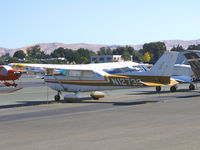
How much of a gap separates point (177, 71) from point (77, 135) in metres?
16.5

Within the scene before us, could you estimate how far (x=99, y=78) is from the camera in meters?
16.8

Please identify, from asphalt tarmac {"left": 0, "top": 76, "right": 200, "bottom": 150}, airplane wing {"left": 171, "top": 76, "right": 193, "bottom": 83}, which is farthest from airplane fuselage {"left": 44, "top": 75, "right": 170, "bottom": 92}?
airplane wing {"left": 171, "top": 76, "right": 193, "bottom": 83}

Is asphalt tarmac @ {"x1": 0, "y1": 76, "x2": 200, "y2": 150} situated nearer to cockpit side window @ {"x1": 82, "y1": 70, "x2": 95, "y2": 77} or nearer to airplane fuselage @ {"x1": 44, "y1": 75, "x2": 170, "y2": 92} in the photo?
airplane fuselage @ {"x1": 44, "y1": 75, "x2": 170, "y2": 92}

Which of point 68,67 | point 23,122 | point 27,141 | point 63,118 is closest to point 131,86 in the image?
point 68,67

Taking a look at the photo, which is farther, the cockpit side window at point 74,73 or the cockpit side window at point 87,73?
the cockpit side window at point 74,73

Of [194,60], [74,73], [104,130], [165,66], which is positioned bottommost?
[104,130]

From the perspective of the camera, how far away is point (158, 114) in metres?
11.6

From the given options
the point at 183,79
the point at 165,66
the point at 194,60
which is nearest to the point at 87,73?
the point at 165,66

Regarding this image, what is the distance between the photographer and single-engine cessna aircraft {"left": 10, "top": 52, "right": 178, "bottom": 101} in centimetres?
1555

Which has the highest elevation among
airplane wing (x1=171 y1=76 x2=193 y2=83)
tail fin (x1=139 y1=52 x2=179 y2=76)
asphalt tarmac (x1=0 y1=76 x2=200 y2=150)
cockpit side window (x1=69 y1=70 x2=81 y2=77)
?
tail fin (x1=139 y1=52 x2=179 y2=76)

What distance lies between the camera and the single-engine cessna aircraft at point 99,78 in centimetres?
1555

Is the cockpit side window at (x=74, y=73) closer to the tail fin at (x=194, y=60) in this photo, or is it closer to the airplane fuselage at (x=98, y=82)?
the airplane fuselage at (x=98, y=82)

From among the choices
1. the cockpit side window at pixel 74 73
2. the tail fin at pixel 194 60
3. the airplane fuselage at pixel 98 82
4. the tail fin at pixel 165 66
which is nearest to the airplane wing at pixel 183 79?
the tail fin at pixel 194 60

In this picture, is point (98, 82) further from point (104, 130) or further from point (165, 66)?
point (104, 130)
